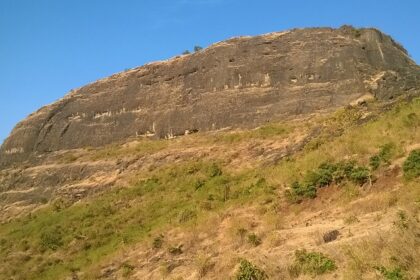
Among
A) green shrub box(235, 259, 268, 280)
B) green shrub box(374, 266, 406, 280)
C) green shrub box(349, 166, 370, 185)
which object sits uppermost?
green shrub box(349, 166, 370, 185)

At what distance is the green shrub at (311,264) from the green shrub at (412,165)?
4.09m

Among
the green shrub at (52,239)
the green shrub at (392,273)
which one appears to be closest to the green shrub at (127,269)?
the green shrub at (52,239)

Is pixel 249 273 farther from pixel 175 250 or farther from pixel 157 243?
pixel 157 243

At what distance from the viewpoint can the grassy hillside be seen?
8.98m

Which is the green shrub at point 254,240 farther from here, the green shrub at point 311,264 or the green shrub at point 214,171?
the green shrub at point 214,171

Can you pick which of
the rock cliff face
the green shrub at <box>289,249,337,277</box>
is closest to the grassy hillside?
the green shrub at <box>289,249,337,277</box>

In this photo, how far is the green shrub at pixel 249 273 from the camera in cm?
898

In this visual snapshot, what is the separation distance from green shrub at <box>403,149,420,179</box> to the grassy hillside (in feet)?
0.11

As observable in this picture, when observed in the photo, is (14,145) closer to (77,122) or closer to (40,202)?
(77,122)

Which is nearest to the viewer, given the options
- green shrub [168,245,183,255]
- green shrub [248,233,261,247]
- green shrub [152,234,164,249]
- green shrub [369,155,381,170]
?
green shrub [248,233,261,247]

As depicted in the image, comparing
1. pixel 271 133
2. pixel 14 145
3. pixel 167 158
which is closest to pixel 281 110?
pixel 271 133

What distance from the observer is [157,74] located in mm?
34125

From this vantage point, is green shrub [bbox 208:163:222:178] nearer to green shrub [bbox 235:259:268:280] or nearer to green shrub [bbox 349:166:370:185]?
green shrub [bbox 349:166:370:185]

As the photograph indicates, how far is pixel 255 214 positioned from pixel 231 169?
24.7 ft
